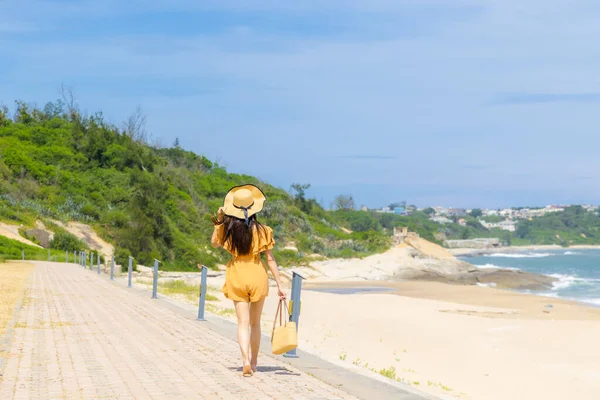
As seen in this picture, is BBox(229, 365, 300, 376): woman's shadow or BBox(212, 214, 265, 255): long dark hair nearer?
BBox(212, 214, 265, 255): long dark hair

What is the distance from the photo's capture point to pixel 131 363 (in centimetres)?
899

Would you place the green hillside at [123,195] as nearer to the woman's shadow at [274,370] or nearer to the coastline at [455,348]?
the coastline at [455,348]

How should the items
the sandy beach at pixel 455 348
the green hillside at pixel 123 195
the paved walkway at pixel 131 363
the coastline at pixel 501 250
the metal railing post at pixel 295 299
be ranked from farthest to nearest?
the coastline at pixel 501 250
the green hillside at pixel 123 195
the sandy beach at pixel 455 348
the metal railing post at pixel 295 299
the paved walkway at pixel 131 363

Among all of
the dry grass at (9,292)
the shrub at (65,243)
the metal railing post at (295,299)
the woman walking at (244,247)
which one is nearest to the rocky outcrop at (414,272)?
the shrub at (65,243)

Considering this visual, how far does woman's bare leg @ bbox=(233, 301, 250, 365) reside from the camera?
26.4 feet

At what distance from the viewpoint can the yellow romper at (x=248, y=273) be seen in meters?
7.97

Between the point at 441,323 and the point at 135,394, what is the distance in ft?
47.9

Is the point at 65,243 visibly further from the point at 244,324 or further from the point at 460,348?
the point at 244,324

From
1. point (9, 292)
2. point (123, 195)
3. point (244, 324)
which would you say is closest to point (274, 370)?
point (244, 324)

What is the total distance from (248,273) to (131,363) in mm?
1992

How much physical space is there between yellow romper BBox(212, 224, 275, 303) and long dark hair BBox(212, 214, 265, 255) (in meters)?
0.04

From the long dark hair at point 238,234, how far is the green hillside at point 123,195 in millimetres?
36233

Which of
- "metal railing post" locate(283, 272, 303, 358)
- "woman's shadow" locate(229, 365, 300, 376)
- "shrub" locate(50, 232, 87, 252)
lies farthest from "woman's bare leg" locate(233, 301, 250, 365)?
"shrub" locate(50, 232, 87, 252)

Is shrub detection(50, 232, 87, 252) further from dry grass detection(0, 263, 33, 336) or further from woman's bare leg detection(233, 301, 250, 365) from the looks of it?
woman's bare leg detection(233, 301, 250, 365)
